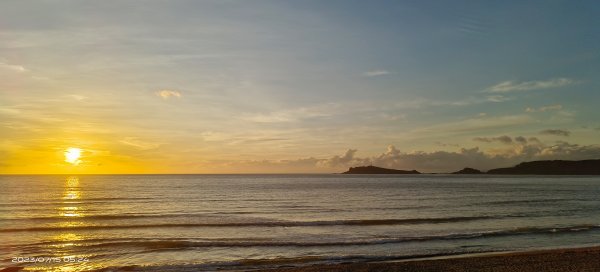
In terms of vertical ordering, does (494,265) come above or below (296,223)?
below

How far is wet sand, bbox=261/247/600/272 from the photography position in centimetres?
1666

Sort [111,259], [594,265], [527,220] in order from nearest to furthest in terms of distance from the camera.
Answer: [594,265] < [111,259] < [527,220]

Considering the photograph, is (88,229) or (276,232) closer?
(276,232)

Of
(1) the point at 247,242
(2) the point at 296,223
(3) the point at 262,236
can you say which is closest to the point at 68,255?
(1) the point at 247,242

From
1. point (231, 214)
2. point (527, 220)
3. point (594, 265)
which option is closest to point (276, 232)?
point (231, 214)

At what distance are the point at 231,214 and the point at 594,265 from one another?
2934 cm

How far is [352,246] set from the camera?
23.2 metres

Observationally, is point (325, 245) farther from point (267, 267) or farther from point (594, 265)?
point (594, 265)

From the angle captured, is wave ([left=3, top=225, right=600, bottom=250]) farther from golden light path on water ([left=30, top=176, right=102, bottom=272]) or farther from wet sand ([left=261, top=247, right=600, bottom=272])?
wet sand ([left=261, top=247, right=600, bottom=272])

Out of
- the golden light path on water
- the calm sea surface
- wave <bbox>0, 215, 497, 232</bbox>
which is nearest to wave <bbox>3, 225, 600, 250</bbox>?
the calm sea surface

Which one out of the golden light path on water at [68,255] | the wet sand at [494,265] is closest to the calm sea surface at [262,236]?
the golden light path on water at [68,255]

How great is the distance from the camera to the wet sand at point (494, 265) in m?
16.7

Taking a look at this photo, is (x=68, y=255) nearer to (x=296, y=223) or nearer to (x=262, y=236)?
(x=262, y=236)

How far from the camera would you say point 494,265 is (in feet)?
56.8
